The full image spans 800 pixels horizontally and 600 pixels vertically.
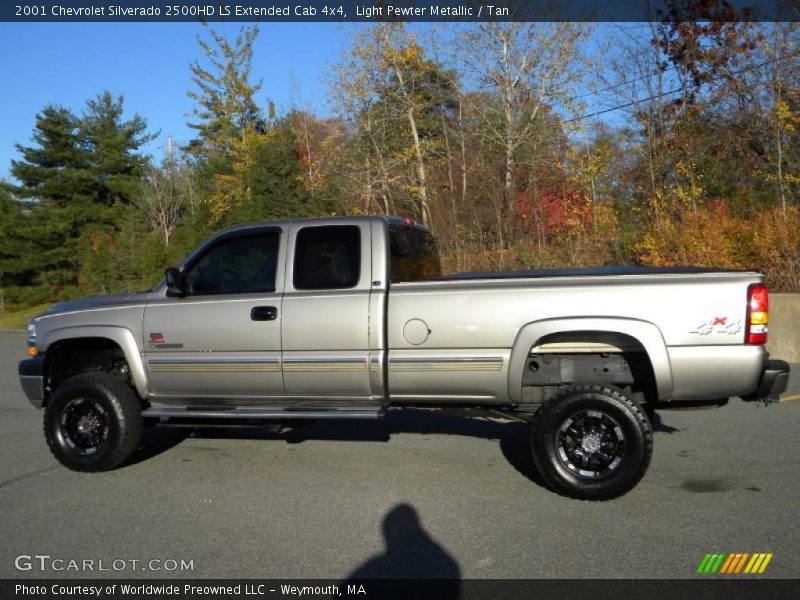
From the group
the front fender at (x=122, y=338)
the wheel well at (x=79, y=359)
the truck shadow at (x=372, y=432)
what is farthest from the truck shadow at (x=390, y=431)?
the front fender at (x=122, y=338)

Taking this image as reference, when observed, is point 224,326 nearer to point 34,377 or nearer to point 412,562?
point 34,377

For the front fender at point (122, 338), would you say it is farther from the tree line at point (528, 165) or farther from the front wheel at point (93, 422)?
the tree line at point (528, 165)

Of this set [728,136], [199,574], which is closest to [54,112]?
[728,136]

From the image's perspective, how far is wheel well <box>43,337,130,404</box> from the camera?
21.4 ft

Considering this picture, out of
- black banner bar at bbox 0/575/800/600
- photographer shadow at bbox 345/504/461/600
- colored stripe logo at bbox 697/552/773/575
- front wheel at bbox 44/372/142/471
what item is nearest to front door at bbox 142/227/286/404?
front wheel at bbox 44/372/142/471

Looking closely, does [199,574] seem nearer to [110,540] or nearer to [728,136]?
[110,540]

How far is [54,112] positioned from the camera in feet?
135

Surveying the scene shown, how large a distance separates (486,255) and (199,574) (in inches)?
611

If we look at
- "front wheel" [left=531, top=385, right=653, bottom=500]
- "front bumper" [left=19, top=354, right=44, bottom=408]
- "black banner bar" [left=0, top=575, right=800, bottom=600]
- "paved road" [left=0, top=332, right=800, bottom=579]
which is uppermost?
Result: "front bumper" [left=19, top=354, right=44, bottom=408]

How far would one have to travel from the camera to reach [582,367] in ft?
19.0

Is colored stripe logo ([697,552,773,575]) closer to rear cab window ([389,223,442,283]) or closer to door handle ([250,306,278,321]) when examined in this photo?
rear cab window ([389,223,442,283])

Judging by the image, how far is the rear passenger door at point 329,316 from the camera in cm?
575

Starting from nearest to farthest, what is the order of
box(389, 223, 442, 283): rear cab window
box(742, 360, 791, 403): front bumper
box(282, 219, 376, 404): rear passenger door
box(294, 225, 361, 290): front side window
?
box(742, 360, 791, 403): front bumper < box(282, 219, 376, 404): rear passenger door < box(294, 225, 361, 290): front side window < box(389, 223, 442, 283): rear cab window

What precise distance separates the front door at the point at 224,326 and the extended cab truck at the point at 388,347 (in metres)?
0.01
